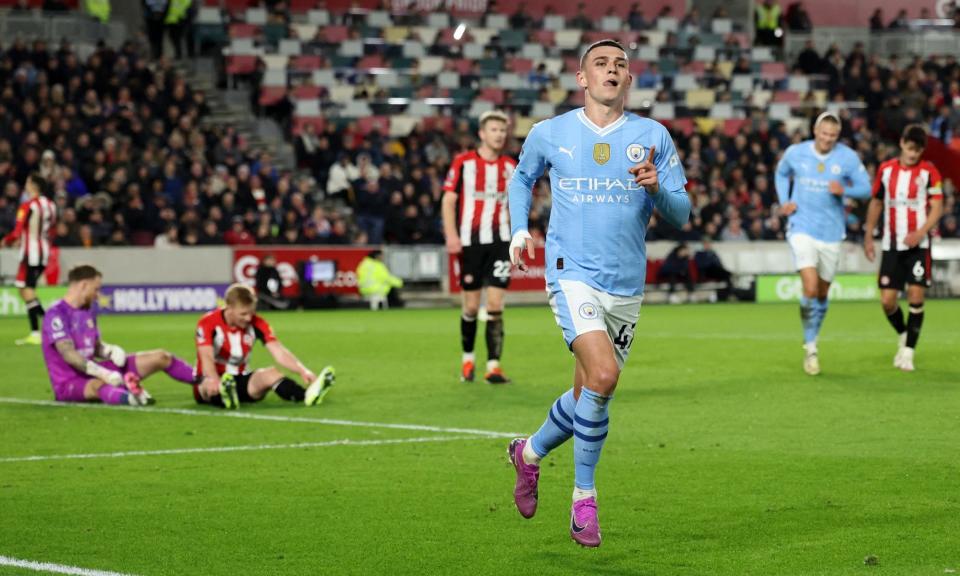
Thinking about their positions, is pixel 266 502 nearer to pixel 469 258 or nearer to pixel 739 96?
pixel 469 258

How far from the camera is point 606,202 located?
691 centimetres

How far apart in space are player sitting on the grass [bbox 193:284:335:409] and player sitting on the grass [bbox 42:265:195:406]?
1.58 ft

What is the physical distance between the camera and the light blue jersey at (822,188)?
14641 millimetres

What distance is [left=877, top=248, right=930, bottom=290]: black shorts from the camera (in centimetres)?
1488

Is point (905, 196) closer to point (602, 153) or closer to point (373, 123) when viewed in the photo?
point (602, 153)

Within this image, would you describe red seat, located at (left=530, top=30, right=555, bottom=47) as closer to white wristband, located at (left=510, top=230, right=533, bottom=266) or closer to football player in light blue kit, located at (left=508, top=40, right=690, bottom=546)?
football player in light blue kit, located at (left=508, top=40, right=690, bottom=546)

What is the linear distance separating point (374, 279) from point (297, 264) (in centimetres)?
158

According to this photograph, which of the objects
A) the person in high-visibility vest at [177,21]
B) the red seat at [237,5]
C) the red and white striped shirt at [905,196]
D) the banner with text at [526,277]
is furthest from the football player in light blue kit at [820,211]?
the red seat at [237,5]

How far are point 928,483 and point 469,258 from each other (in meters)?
6.98

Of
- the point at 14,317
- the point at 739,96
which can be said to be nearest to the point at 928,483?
the point at 14,317

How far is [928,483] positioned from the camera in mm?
7945

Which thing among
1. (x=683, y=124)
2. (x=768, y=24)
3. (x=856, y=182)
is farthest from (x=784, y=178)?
(x=768, y=24)

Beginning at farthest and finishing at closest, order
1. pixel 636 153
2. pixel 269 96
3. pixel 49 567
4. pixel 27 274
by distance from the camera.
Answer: pixel 269 96, pixel 27 274, pixel 636 153, pixel 49 567

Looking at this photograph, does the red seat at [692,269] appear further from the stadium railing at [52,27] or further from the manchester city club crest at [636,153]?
the manchester city club crest at [636,153]
